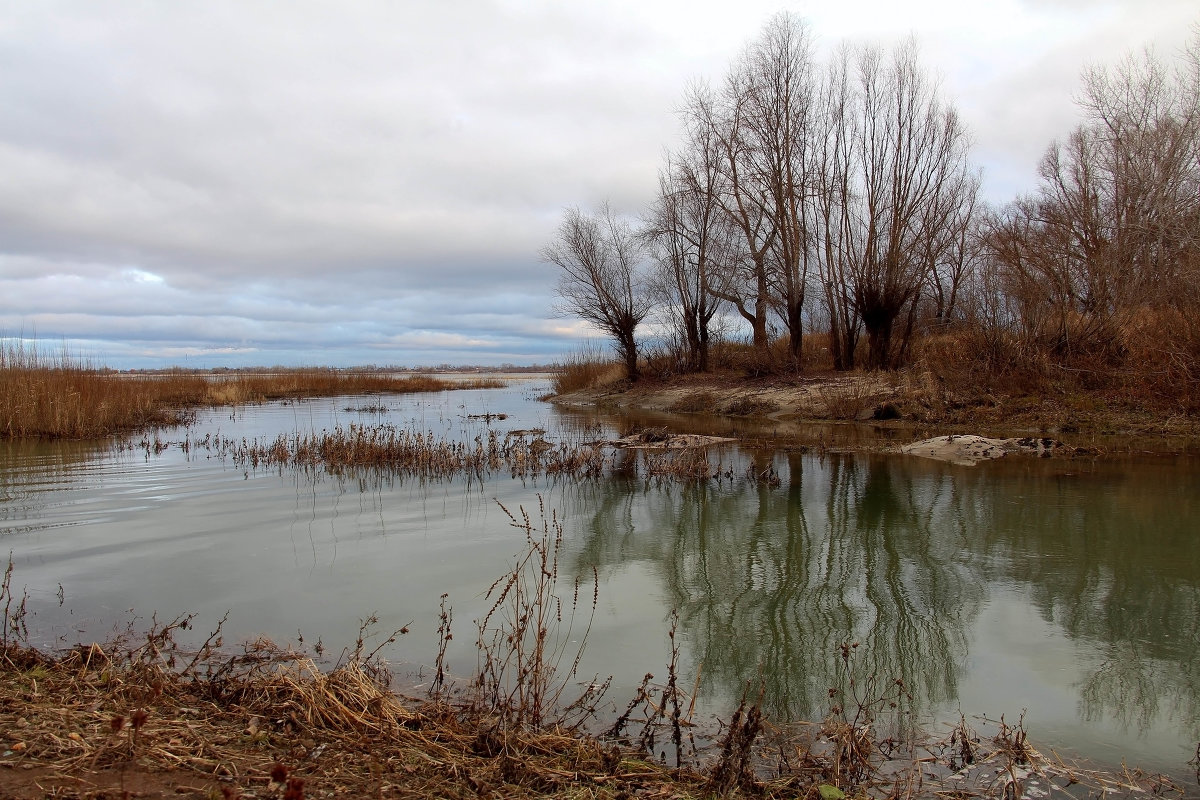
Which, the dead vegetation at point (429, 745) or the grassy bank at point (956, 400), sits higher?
the grassy bank at point (956, 400)

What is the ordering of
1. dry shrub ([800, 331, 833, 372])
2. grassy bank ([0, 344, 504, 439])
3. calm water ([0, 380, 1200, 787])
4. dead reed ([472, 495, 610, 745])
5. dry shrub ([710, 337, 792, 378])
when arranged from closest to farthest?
dead reed ([472, 495, 610, 745]) → calm water ([0, 380, 1200, 787]) → grassy bank ([0, 344, 504, 439]) → dry shrub ([710, 337, 792, 378]) → dry shrub ([800, 331, 833, 372])

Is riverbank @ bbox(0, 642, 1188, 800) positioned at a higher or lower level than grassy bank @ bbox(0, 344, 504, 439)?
lower

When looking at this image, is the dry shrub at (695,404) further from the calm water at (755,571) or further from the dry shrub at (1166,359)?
the calm water at (755,571)

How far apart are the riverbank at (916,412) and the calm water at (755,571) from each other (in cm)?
276

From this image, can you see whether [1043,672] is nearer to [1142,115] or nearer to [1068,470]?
[1068,470]

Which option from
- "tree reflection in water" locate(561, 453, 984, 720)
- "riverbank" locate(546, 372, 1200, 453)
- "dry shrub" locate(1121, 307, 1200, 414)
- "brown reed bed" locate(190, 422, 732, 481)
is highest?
"dry shrub" locate(1121, 307, 1200, 414)

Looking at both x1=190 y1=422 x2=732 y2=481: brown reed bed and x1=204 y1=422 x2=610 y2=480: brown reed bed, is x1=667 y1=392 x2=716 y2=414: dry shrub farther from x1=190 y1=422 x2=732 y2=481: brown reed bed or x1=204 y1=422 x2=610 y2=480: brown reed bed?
x1=204 y1=422 x2=610 y2=480: brown reed bed

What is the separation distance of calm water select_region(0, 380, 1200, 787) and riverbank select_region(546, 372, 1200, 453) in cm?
276

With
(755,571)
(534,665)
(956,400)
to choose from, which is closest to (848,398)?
(956,400)

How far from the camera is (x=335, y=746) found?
110 inches

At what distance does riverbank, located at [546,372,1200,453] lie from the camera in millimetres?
12844

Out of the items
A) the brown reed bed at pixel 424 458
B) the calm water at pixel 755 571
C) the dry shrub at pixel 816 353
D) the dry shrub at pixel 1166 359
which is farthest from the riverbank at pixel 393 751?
the dry shrub at pixel 816 353

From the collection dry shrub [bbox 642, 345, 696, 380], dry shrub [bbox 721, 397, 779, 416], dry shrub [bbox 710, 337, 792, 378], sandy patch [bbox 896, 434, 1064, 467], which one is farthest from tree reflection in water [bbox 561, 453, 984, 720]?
dry shrub [bbox 642, 345, 696, 380]

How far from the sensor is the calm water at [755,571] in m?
3.90
